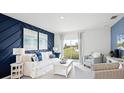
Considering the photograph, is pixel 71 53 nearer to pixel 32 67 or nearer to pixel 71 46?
pixel 71 46

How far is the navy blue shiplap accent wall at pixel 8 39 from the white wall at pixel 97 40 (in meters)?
4.40

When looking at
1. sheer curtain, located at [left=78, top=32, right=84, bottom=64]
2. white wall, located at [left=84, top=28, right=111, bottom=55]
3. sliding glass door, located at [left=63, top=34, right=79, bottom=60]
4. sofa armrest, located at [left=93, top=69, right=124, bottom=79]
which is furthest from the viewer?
sliding glass door, located at [left=63, top=34, right=79, bottom=60]

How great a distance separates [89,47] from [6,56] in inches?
205

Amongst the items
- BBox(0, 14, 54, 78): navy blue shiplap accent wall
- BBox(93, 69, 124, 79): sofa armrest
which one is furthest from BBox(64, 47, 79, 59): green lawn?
BBox(93, 69, 124, 79): sofa armrest

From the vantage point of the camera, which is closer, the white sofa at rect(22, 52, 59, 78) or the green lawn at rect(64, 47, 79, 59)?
the white sofa at rect(22, 52, 59, 78)

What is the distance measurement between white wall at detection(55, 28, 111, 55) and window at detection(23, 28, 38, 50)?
331cm

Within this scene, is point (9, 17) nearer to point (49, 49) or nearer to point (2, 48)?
point (2, 48)

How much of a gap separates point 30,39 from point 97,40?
424cm

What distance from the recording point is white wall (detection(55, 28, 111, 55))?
24.9ft

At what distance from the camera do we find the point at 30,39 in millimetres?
5461

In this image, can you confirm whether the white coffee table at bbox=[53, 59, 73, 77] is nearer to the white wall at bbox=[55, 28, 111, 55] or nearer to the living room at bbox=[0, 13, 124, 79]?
Answer: the living room at bbox=[0, 13, 124, 79]

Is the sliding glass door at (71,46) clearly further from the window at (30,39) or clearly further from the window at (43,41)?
the window at (30,39)

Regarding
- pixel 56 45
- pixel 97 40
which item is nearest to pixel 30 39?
pixel 56 45
